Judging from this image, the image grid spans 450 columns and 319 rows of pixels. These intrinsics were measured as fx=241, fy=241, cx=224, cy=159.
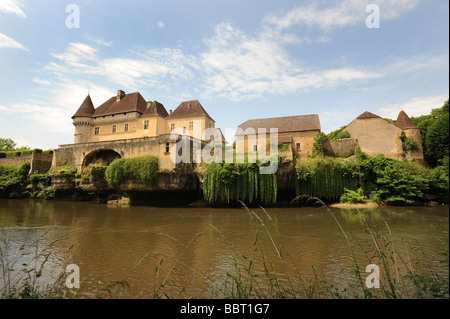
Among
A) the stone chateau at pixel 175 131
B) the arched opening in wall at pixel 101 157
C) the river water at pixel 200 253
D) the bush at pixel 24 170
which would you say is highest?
the stone chateau at pixel 175 131

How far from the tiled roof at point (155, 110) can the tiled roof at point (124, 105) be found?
1687 mm

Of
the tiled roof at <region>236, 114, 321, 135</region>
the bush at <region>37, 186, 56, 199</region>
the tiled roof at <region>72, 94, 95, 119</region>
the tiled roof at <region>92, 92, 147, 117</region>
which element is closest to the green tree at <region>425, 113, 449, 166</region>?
the tiled roof at <region>236, 114, 321, 135</region>

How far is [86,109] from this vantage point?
35219 mm

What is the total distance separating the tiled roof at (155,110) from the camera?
103 feet

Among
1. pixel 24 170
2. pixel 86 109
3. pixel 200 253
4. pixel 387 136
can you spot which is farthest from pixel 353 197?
pixel 24 170

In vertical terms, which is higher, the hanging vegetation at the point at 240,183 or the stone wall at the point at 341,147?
the stone wall at the point at 341,147

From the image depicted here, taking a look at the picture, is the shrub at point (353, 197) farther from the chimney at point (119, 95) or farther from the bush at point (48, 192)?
the bush at point (48, 192)

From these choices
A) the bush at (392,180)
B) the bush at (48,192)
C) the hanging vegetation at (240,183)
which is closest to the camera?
the bush at (392,180)

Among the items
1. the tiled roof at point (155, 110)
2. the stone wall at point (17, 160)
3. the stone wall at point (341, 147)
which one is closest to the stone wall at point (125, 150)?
the tiled roof at point (155, 110)

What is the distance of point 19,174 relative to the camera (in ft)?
114

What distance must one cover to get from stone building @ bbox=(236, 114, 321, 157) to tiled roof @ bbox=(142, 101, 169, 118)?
1055cm

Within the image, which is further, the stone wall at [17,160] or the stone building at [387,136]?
the stone wall at [17,160]

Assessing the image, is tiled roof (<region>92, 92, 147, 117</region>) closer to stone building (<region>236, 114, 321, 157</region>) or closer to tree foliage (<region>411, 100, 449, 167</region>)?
stone building (<region>236, 114, 321, 157</region>)
